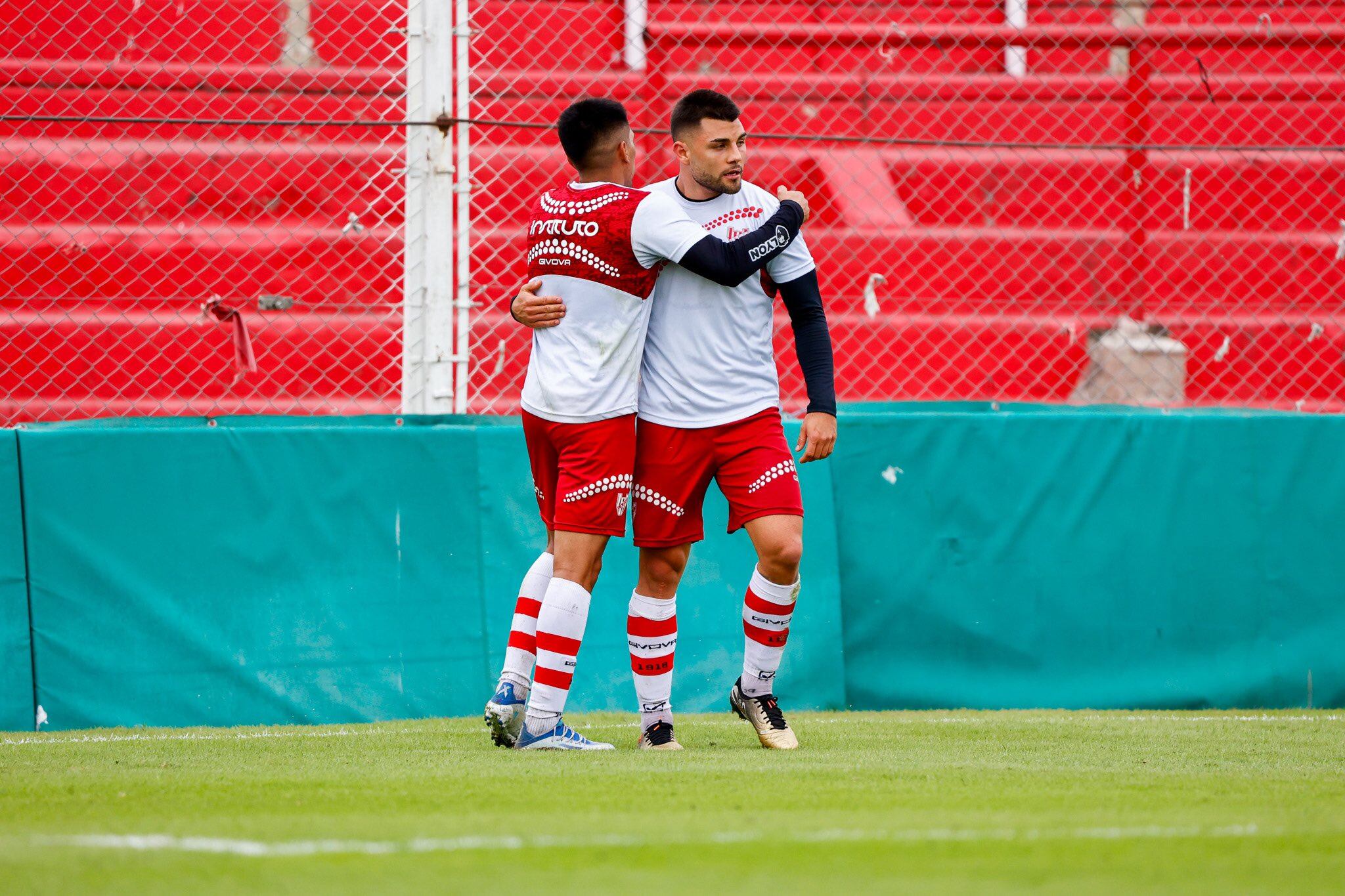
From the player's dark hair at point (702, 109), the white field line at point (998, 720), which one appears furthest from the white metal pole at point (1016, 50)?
the player's dark hair at point (702, 109)

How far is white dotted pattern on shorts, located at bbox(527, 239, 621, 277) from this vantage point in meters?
3.95

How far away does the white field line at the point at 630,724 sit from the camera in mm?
4410

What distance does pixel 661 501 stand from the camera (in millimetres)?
4098

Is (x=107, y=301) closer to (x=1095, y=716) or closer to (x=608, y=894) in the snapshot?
(x=1095, y=716)

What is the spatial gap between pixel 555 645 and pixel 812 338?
3.67 ft

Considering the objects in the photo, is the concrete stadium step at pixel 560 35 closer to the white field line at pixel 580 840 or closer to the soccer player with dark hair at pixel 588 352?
the soccer player with dark hair at pixel 588 352

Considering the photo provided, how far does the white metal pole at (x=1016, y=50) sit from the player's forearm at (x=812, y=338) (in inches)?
173

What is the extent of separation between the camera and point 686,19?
8156 mm

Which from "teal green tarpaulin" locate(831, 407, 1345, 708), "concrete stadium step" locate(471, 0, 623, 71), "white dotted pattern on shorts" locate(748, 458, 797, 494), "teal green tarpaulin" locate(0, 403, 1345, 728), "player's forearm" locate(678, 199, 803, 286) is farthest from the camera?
"concrete stadium step" locate(471, 0, 623, 71)

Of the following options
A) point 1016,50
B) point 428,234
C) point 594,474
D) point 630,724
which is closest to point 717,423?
point 594,474

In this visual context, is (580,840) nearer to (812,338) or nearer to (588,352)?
(588,352)

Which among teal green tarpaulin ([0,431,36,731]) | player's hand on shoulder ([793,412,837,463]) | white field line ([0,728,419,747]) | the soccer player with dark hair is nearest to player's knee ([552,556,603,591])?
the soccer player with dark hair

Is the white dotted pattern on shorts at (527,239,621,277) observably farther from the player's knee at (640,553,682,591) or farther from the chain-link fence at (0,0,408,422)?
the chain-link fence at (0,0,408,422)

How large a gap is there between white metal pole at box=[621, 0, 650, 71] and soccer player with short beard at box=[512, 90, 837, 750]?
343 cm
